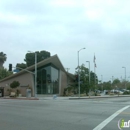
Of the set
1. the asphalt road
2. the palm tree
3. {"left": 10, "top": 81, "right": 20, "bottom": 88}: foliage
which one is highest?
the palm tree

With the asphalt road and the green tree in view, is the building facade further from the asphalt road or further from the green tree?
the asphalt road

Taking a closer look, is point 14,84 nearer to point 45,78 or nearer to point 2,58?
point 45,78

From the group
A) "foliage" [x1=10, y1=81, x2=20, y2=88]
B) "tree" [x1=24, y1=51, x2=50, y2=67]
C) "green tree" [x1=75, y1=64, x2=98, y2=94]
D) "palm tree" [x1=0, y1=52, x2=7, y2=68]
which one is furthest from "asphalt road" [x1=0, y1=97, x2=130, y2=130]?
"palm tree" [x1=0, y1=52, x2=7, y2=68]

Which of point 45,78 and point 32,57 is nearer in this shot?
point 45,78

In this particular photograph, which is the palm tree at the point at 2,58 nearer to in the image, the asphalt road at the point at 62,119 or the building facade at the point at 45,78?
the building facade at the point at 45,78

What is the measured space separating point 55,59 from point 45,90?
8.17 meters

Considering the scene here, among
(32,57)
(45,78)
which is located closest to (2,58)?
(32,57)

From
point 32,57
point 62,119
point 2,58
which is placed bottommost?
point 62,119

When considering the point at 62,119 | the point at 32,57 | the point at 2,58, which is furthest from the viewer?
the point at 2,58

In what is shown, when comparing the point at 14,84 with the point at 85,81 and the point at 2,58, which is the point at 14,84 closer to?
the point at 85,81

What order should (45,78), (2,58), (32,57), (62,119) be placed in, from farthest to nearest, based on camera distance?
1. (2,58)
2. (32,57)
3. (45,78)
4. (62,119)

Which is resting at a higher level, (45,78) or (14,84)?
(45,78)

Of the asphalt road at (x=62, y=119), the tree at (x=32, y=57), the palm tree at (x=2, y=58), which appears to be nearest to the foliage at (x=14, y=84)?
the tree at (x=32, y=57)

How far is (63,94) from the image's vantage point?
66375 mm
